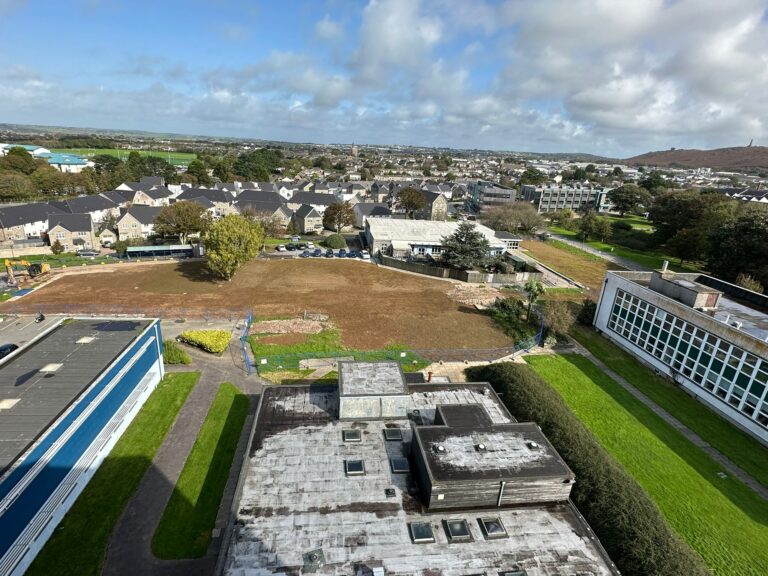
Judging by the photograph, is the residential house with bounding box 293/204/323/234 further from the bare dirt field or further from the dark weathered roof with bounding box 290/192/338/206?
the bare dirt field

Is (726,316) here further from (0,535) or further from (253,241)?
(253,241)

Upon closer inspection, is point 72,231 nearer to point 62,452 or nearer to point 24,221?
point 24,221

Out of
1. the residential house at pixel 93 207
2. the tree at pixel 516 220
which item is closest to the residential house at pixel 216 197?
the residential house at pixel 93 207

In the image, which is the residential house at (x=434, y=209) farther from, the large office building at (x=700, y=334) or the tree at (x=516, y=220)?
the large office building at (x=700, y=334)

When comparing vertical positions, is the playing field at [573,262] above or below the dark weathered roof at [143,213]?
below

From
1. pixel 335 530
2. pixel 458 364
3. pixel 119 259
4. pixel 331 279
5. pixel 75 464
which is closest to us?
pixel 335 530

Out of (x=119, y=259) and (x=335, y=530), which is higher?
(x=335, y=530)

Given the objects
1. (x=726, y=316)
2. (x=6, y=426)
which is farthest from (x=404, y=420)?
(x=726, y=316)
